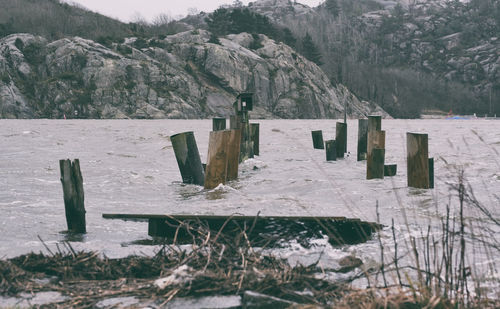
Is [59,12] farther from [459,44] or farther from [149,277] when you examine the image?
[459,44]

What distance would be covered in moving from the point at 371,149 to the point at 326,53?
15574cm

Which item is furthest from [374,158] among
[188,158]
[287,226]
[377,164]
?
[287,226]

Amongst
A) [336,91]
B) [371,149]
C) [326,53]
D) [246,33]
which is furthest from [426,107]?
[371,149]

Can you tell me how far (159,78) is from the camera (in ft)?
263

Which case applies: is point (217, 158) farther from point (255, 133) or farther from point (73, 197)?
point (255, 133)

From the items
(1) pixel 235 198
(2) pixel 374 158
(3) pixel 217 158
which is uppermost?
(3) pixel 217 158

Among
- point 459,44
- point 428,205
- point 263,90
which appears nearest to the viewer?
point 428,205

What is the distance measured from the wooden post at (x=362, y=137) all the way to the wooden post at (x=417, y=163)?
5.60 metres

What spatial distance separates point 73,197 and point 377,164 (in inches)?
275

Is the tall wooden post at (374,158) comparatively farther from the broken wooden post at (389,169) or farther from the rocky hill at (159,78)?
the rocky hill at (159,78)

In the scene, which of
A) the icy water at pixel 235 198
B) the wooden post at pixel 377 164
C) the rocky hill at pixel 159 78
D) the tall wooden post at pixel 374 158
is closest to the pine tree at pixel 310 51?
the rocky hill at pixel 159 78

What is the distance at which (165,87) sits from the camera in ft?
265

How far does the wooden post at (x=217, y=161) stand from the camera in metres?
9.13

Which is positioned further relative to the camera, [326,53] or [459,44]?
[459,44]
